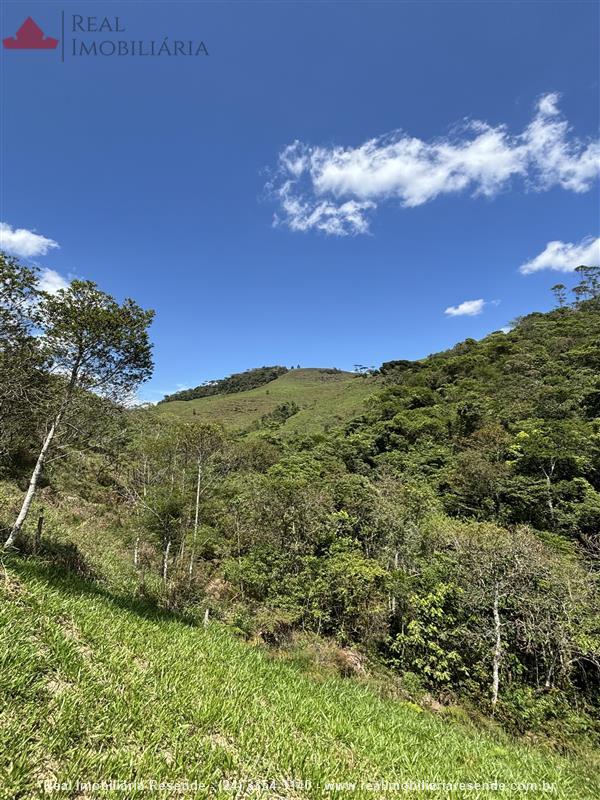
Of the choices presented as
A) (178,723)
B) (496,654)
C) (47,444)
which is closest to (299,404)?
(496,654)

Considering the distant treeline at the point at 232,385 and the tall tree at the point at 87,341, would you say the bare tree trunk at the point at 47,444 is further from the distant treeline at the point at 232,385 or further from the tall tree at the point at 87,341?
the distant treeline at the point at 232,385

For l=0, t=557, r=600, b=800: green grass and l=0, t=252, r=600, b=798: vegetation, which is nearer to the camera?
l=0, t=557, r=600, b=800: green grass

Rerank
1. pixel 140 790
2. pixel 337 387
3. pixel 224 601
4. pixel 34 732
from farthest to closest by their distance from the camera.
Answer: pixel 337 387 → pixel 224 601 → pixel 34 732 → pixel 140 790

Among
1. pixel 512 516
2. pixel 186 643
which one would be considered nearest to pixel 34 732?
pixel 186 643

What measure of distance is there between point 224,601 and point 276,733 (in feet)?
58.8

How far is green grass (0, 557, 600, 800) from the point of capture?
296cm

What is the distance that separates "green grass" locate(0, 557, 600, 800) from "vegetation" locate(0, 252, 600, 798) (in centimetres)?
3

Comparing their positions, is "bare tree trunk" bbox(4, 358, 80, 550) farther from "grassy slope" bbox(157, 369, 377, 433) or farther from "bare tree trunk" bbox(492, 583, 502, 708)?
"grassy slope" bbox(157, 369, 377, 433)

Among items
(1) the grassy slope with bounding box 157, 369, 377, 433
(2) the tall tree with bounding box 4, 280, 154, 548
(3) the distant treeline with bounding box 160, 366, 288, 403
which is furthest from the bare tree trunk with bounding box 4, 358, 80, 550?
(3) the distant treeline with bounding box 160, 366, 288, 403

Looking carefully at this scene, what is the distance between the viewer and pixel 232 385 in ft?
442

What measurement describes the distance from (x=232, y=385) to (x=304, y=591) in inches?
4706

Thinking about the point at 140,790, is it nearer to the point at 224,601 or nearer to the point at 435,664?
the point at 435,664

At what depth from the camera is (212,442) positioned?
27.8 meters

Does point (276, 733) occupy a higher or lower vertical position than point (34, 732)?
lower
